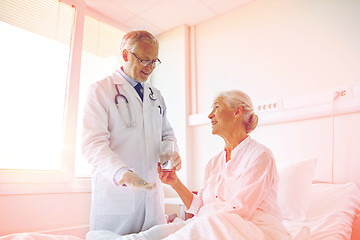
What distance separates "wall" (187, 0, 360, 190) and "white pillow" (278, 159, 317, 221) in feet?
1.05

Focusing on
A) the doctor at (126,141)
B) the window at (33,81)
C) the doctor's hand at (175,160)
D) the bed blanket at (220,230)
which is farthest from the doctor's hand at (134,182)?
the window at (33,81)

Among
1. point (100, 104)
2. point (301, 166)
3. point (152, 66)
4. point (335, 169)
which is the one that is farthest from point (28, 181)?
point (335, 169)

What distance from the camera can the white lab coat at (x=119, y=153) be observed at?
138 cm

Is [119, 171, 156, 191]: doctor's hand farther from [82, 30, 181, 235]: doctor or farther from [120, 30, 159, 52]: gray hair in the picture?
[120, 30, 159, 52]: gray hair

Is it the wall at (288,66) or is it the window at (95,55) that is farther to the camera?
the window at (95,55)

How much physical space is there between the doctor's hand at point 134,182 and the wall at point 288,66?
1.65m

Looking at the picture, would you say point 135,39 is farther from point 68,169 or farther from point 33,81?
point 68,169

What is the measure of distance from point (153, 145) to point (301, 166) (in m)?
1.13

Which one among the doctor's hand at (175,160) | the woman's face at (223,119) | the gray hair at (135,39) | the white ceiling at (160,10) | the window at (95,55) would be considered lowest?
the doctor's hand at (175,160)

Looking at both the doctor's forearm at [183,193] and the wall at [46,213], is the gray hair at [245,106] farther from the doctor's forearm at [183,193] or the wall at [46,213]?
the wall at [46,213]

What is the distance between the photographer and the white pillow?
1.85 m

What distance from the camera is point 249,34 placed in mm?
2934

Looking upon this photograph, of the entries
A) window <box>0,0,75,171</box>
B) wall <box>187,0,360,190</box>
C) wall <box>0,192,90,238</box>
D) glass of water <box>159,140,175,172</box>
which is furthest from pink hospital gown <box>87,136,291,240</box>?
window <box>0,0,75,171</box>

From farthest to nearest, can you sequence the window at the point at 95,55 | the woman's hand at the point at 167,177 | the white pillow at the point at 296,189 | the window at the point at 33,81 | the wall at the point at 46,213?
1. the window at the point at 95,55
2. the window at the point at 33,81
3. the wall at the point at 46,213
4. the white pillow at the point at 296,189
5. the woman's hand at the point at 167,177
